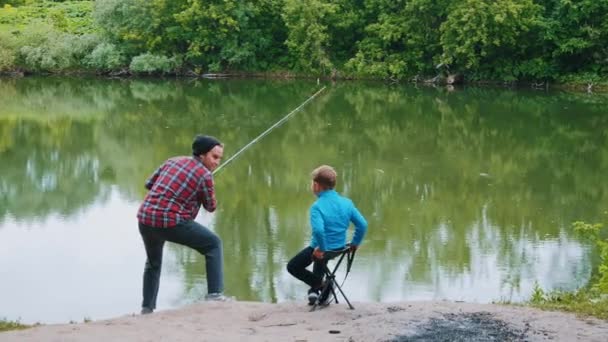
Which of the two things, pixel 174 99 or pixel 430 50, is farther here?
pixel 430 50

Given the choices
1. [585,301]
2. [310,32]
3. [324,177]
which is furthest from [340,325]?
[310,32]

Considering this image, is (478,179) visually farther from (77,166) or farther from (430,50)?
(430,50)

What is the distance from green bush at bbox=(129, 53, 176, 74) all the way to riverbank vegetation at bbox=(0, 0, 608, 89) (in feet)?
0.16

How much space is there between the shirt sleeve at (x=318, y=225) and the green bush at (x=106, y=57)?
30.6 meters

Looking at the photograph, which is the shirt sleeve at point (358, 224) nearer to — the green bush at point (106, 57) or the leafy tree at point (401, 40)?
the leafy tree at point (401, 40)

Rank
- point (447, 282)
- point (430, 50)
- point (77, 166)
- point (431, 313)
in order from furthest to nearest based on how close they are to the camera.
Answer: point (430, 50) < point (77, 166) < point (447, 282) < point (431, 313)

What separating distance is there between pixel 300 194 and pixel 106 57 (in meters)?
24.6

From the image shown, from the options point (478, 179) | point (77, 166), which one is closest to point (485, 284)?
point (478, 179)

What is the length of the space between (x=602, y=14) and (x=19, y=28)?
24.1 m

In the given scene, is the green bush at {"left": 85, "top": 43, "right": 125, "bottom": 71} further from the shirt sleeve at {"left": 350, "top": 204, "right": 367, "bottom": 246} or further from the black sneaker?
the shirt sleeve at {"left": 350, "top": 204, "right": 367, "bottom": 246}

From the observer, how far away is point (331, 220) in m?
5.31

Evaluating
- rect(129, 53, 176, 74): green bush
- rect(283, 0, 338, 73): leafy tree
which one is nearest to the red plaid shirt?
rect(283, 0, 338, 73): leafy tree

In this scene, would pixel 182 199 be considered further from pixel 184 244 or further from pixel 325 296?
pixel 325 296

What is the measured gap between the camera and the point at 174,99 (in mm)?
26469
